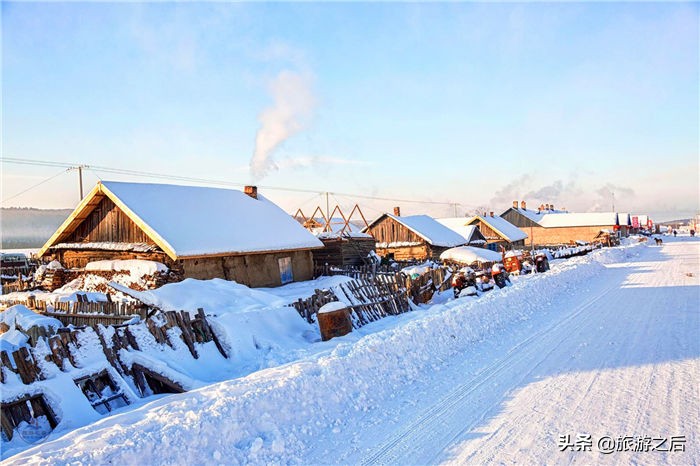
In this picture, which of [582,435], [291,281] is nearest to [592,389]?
[582,435]

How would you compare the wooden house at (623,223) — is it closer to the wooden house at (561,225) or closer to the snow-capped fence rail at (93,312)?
the wooden house at (561,225)

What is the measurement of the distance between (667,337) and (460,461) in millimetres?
7324

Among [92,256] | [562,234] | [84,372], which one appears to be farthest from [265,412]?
[562,234]

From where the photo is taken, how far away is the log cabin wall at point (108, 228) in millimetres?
19984

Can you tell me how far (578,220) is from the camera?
82812 mm

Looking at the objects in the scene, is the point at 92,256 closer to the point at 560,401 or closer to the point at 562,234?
the point at 560,401

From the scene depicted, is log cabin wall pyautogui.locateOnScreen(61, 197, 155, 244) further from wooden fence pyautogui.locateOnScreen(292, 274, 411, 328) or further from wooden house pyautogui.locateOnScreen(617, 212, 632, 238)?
wooden house pyautogui.locateOnScreen(617, 212, 632, 238)

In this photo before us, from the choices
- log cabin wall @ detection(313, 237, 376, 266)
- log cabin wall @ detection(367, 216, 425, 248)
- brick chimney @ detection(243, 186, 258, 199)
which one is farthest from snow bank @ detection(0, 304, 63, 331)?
log cabin wall @ detection(367, 216, 425, 248)

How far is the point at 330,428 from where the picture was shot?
5.79 m

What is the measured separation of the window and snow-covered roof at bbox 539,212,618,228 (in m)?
70.1

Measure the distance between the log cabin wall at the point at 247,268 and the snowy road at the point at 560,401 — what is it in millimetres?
13115

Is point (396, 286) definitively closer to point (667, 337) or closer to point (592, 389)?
point (667, 337)

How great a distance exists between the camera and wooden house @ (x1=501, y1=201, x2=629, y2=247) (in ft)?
262

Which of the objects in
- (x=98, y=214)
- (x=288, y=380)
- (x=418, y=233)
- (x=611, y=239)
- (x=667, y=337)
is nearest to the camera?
(x=288, y=380)
